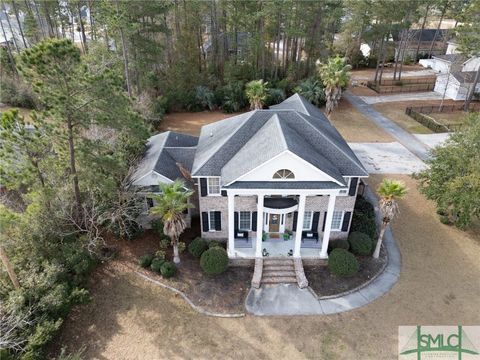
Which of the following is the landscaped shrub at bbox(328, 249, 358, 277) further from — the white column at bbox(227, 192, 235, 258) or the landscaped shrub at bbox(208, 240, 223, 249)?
the landscaped shrub at bbox(208, 240, 223, 249)

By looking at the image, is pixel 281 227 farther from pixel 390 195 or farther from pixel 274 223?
pixel 390 195

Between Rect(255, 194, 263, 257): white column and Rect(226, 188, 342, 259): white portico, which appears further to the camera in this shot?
Rect(255, 194, 263, 257): white column

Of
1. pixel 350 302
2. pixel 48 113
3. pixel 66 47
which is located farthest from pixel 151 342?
pixel 66 47

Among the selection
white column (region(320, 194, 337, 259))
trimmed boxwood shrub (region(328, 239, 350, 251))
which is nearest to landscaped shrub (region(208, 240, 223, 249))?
white column (region(320, 194, 337, 259))

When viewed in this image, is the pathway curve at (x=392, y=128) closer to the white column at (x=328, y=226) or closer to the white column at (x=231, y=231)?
the white column at (x=328, y=226)

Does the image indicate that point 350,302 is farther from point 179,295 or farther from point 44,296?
point 44,296

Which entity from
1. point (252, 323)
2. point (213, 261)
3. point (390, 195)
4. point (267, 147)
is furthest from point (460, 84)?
point (252, 323)
